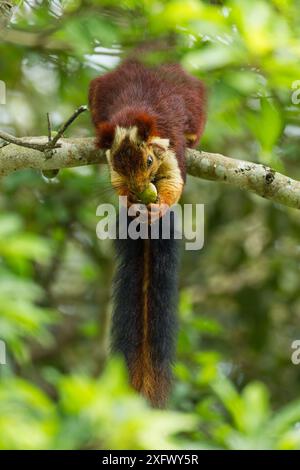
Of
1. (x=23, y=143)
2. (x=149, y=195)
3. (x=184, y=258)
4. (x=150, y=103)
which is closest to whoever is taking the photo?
(x=23, y=143)

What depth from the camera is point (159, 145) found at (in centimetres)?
329

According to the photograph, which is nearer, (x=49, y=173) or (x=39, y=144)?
(x=39, y=144)

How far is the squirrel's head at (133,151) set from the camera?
324cm

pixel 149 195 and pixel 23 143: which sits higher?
pixel 149 195

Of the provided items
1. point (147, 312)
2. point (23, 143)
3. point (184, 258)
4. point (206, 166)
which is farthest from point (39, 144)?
point (184, 258)

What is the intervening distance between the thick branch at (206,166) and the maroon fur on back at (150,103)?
93 mm

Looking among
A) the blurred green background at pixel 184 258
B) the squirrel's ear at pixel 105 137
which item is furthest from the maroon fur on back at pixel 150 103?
the blurred green background at pixel 184 258

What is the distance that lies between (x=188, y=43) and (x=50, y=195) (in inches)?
77.7

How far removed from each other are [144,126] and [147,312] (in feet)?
2.72

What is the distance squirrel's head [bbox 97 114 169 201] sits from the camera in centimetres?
324

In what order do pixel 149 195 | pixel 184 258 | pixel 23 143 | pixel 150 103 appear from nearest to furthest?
pixel 23 143
pixel 149 195
pixel 150 103
pixel 184 258

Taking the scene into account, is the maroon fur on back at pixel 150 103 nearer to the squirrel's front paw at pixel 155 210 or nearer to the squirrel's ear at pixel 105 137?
the squirrel's ear at pixel 105 137

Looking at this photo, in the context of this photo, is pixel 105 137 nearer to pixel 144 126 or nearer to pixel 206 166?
pixel 144 126
